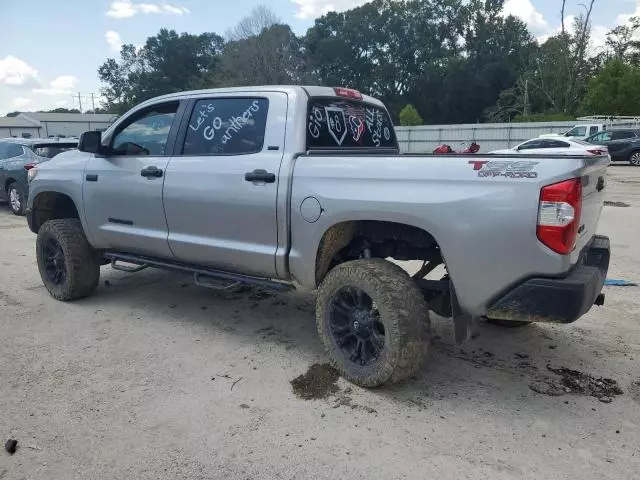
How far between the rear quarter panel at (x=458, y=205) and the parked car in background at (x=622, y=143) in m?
22.6

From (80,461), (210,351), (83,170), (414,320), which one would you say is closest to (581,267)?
(414,320)

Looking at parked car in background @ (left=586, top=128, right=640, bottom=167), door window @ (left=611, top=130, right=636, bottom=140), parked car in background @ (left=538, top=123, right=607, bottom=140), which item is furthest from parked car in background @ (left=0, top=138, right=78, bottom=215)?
parked car in background @ (left=538, top=123, right=607, bottom=140)

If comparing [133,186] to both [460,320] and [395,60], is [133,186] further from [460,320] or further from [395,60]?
[395,60]

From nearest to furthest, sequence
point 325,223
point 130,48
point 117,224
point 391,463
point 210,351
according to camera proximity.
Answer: point 391,463
point 325,223
point 210,351
point 117,224
point 130,48

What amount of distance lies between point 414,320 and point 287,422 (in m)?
0.96

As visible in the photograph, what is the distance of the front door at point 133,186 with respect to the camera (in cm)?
457

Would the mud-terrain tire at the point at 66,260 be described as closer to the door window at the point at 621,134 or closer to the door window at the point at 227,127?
the door window at the point at 227,127

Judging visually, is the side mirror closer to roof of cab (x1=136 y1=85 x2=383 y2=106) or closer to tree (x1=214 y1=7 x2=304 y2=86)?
roof of cab (x1=136 y1=85 x2=383 y2=106)

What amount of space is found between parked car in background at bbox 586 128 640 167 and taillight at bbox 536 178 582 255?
22.6m

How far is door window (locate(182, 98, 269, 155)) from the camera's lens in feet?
13.2

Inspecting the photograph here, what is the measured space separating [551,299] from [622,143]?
23.4 meters

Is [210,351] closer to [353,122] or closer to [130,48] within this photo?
[353,122]

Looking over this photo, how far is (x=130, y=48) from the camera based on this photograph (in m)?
78.2

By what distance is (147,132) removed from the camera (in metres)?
4.83
